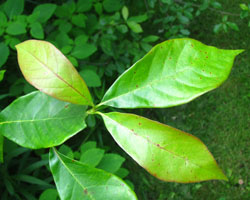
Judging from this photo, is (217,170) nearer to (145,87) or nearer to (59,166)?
(145,87)

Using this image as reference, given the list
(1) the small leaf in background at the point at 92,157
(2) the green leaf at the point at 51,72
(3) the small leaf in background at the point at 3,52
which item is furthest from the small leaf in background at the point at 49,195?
(2) the green leaf at the point at 51,72

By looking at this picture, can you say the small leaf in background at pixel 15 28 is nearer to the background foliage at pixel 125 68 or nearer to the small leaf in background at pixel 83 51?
the background foliage at pixel 125 68

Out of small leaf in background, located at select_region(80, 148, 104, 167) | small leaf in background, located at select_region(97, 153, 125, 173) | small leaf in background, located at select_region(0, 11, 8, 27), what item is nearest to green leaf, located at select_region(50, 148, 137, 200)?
small leaf in background, located at select_region(80, 148, 104, 167)

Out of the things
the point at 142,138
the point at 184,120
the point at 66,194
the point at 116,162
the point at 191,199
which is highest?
the point at 142,138

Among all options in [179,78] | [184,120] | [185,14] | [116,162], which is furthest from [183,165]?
[184,120]

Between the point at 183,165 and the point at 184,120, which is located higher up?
the point at 183,165

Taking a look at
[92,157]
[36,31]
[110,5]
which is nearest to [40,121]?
[92,157]

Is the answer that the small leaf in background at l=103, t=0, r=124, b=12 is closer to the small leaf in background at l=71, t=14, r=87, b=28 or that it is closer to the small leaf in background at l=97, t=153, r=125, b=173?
the small leaf in background at l=71, t=14, r=87, b=28
